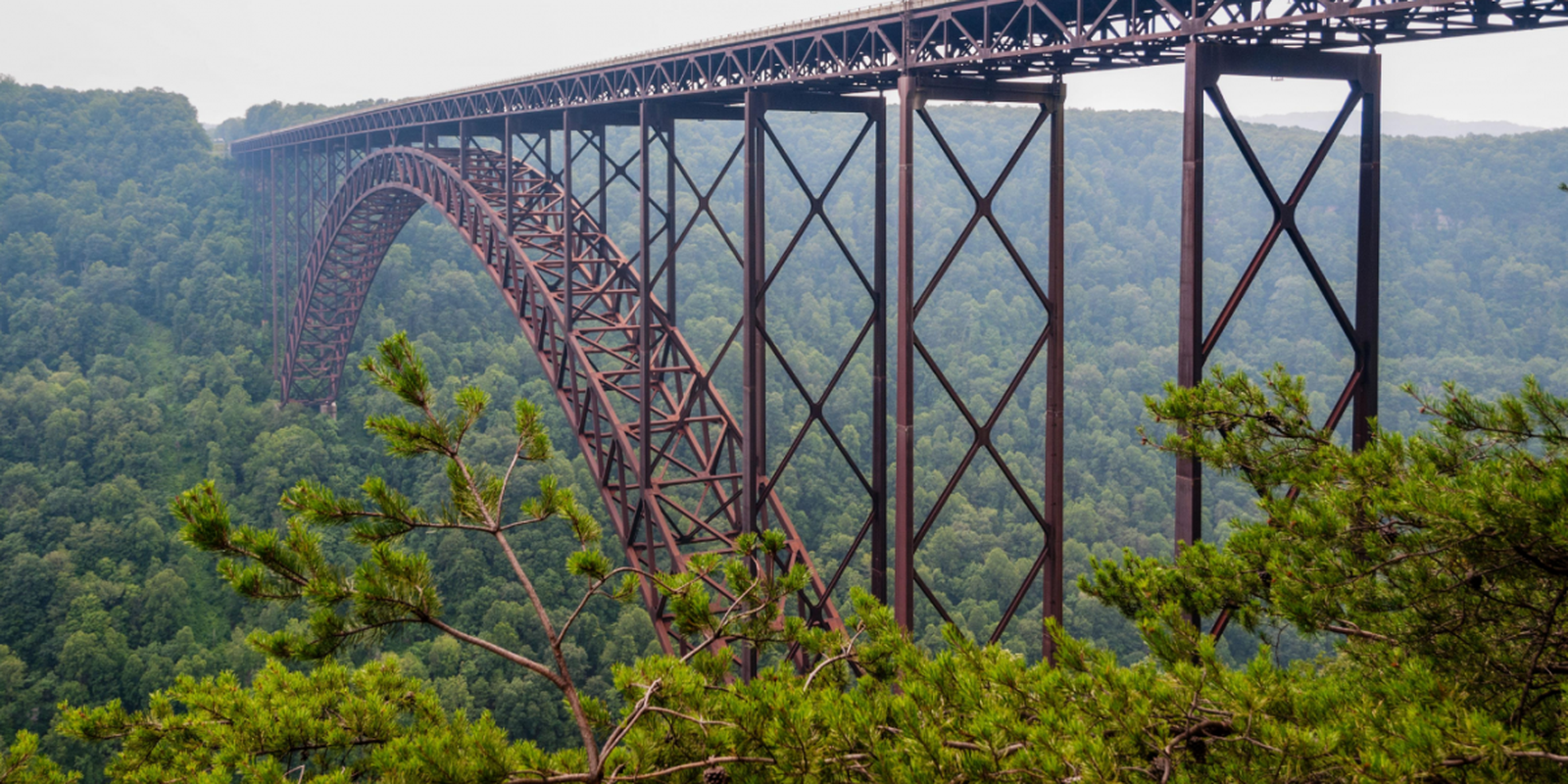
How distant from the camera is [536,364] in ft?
136

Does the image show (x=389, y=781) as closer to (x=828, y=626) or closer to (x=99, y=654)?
(x=828, y=626)

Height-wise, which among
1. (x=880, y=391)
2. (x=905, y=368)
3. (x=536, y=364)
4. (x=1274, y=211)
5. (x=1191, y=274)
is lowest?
(x=536, y=364)

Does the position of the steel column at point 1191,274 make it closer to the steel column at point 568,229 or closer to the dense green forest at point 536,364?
the steel column at point 568,229

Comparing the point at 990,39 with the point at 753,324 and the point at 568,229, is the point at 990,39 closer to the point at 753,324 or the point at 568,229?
the point at 753,324

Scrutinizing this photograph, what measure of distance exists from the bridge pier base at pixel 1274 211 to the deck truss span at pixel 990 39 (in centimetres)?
13

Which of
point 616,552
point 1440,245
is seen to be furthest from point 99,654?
point 1440,245

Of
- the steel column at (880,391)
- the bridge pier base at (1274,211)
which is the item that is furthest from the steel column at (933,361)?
the bridge pier base at (1274,211)

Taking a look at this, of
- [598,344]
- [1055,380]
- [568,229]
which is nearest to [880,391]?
[1055,380]

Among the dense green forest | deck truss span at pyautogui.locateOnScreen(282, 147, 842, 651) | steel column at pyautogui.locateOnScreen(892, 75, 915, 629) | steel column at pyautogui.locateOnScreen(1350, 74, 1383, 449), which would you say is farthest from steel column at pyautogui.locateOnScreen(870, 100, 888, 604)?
the dense green forest

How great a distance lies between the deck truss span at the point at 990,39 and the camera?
583cm

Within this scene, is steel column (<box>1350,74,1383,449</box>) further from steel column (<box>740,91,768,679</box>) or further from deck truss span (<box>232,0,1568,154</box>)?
steel column (<box>740,91,768,679</box>)

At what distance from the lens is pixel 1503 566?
12.7 feet

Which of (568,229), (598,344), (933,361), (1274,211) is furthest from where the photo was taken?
(598,344)

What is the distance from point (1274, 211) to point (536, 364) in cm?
3765
